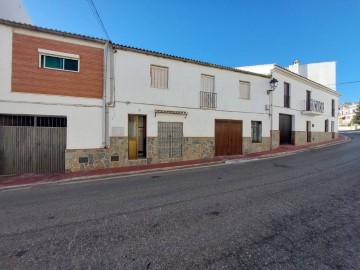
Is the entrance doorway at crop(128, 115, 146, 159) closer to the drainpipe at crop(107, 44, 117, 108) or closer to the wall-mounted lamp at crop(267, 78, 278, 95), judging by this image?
the drainpipe at crop(107, 44, 117, 108)

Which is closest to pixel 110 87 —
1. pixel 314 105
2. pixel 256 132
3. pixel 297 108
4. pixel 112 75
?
pixel 112 75

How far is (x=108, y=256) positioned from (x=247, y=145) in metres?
13.3

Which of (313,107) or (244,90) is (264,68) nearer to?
(244,90)

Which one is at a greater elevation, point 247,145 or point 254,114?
point 254,114

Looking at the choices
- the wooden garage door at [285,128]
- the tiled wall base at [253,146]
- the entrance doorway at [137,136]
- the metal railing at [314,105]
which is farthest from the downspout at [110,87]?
the metal railing at [314,105]

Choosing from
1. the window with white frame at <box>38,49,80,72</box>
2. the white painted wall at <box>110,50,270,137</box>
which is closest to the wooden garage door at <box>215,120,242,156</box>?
the white painted wall at <box>110,50,270,137</box>

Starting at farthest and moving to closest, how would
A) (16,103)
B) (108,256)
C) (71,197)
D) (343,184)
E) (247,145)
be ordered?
(247,145) < (16,103) < (343,184) < (71,197) < (108,256)

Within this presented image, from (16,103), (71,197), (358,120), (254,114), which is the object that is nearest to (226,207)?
(71,197)

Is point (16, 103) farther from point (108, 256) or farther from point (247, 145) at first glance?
point (247, 145)

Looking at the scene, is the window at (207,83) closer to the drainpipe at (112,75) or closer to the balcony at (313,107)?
the drainpipe at (112,75)

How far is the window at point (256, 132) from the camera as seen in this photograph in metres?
15.5

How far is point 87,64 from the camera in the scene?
9.73 meters

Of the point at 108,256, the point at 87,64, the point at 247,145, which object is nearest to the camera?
the point at 108,256

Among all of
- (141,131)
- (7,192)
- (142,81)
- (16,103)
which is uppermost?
(142,81)
